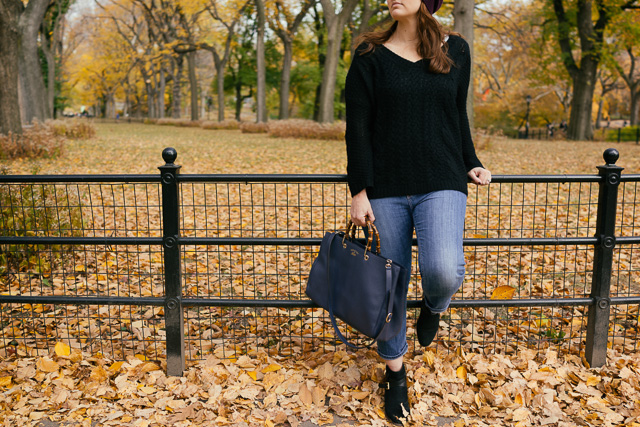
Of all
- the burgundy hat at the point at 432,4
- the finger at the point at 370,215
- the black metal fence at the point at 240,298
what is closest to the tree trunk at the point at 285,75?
the black metal fence at the point at 240,298

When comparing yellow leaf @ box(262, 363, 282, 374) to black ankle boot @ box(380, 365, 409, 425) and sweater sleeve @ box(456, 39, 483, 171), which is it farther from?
sweater sleeve @ box(456, 39, 483, 171)

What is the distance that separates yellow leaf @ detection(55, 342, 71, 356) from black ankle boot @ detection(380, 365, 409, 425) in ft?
6.73

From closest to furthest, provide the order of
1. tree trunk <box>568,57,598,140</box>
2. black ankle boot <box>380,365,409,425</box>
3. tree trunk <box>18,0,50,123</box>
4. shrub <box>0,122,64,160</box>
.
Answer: black ankle boot <box>380,365,409,425</box>, shrub <box>0,122,64,160</box>, tree trunk <box>18,0,50,123</box>, tree trunk <box>568,57,598,140</box>

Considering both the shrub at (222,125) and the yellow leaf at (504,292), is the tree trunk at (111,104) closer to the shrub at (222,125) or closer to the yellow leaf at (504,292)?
the shrub at (222,125)

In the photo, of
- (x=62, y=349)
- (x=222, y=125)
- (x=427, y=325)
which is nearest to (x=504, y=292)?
(x=427, y=325)

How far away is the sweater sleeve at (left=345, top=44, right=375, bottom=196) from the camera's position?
2682 mm

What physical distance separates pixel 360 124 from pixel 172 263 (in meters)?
1.42

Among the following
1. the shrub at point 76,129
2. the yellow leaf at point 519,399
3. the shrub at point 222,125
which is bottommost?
the yellow leaf at point 519,399

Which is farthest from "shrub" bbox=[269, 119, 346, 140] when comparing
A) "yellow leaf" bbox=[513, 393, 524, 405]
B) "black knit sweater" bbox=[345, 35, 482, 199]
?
"black knit sweater" bbox=[345, 35, 482, 199]

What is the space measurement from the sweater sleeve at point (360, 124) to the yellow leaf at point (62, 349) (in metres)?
2.21

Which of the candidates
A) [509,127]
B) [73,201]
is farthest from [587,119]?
[73,201]

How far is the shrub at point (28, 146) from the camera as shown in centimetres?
1193

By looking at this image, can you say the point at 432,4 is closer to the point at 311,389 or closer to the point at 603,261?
the point at 603,261

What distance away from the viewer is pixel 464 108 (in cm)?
297
